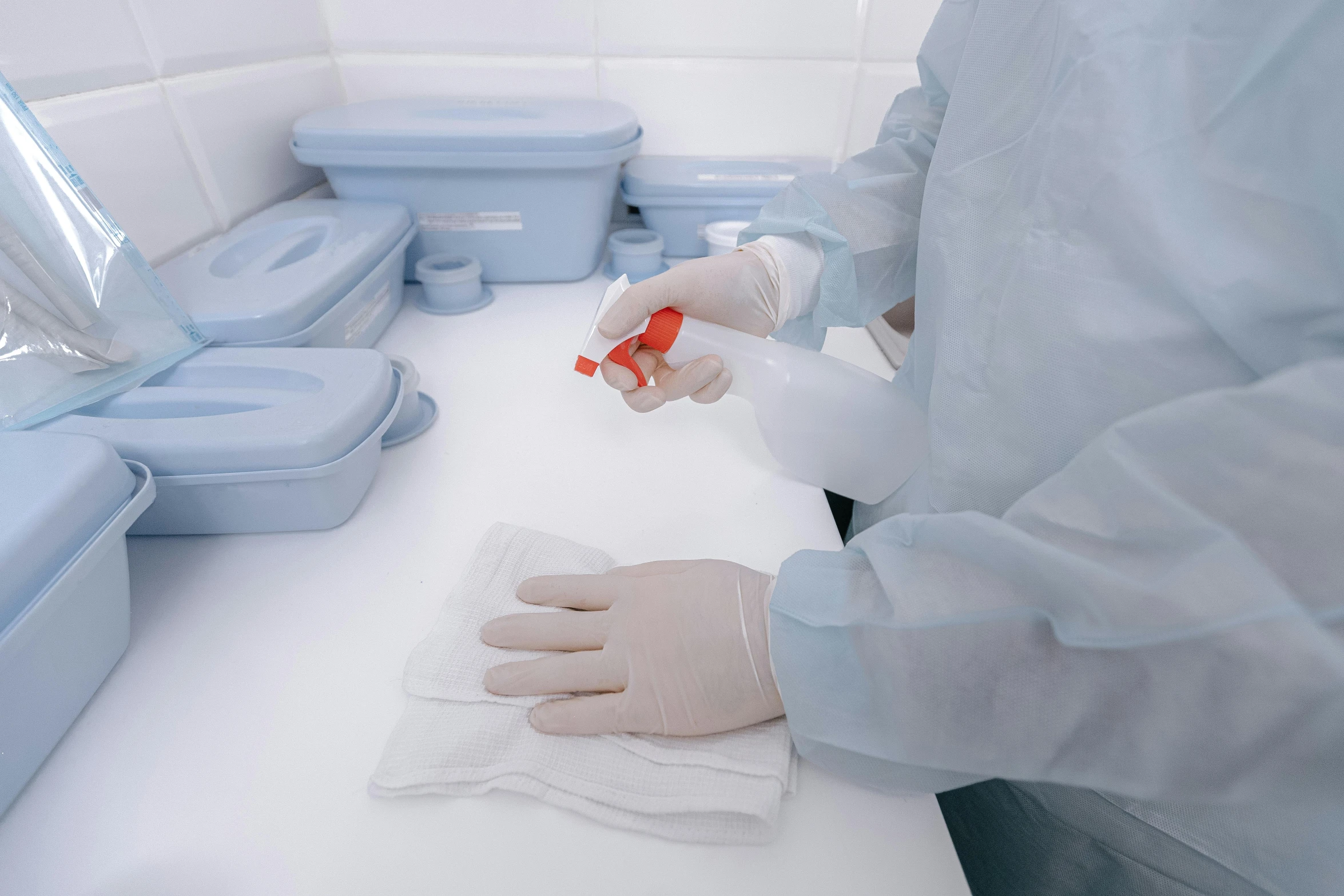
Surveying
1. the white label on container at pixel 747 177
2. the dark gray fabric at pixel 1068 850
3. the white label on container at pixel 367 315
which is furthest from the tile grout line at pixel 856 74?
the dark gray fabric at pixel 1068 850

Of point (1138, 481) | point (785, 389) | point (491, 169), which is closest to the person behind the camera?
point (1138, 481)

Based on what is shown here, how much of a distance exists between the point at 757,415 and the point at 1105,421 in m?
0.30

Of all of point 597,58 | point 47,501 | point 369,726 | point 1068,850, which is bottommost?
point 1068,850

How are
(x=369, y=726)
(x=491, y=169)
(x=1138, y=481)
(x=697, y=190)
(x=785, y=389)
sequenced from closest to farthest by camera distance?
(x=1138, y=481) < (x=369, y=726) < (x=785, y=389) < (x=491, y=169) < (x=697, y=190)

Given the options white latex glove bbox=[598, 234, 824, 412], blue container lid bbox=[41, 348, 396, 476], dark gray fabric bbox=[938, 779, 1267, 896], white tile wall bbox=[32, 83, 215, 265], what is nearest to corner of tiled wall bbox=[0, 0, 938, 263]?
white tile wall bbox=[32, 83, 215, 265]

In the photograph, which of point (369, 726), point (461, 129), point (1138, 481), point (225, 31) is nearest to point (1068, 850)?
point (1138, 481)

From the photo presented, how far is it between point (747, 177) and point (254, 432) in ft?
2.49

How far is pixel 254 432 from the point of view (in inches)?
17.8

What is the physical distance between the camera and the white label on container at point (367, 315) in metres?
0.70

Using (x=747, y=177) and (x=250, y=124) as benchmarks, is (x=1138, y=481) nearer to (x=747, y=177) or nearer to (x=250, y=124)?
(x=747, y=177)

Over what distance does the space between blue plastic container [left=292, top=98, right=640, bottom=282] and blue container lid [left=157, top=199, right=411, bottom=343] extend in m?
0.05

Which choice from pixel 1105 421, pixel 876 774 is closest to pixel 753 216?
pixel 1105 421

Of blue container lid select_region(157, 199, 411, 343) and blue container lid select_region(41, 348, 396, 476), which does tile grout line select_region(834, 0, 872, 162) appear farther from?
blue container lid select_region(41, 348, 396, 476)

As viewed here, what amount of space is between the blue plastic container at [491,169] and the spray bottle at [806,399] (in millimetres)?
322
